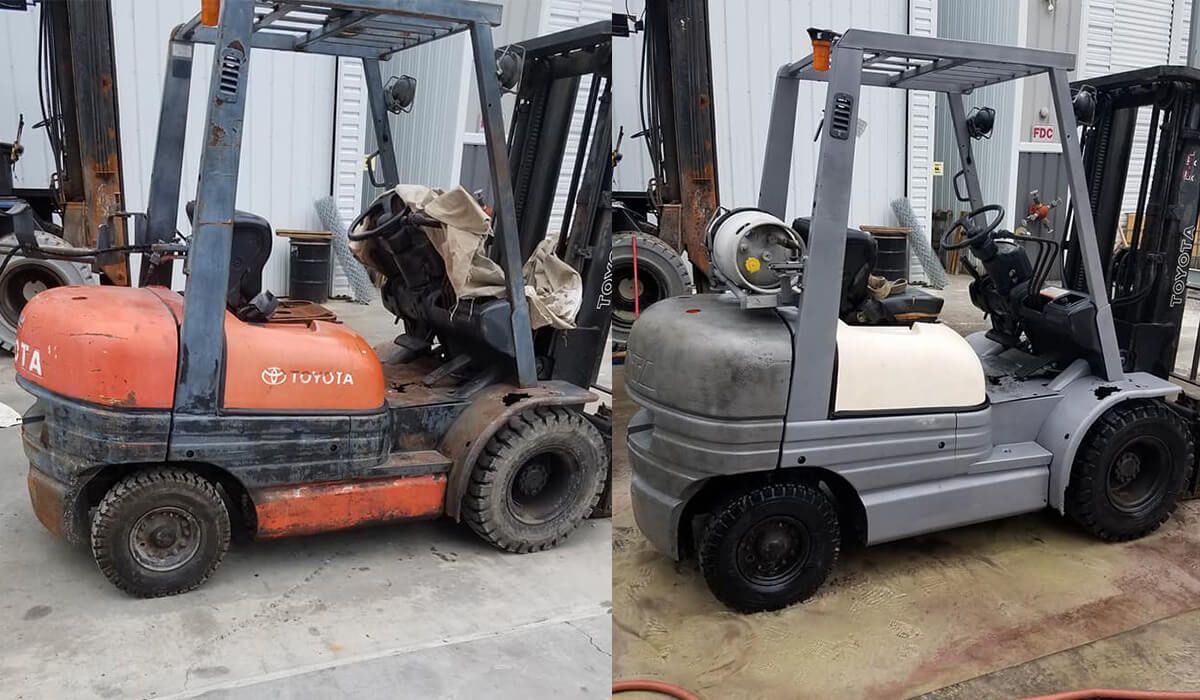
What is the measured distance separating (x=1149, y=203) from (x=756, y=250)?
7.40ft

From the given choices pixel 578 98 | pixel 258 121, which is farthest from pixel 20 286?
pixel 578 98

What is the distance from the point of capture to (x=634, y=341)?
353 cm

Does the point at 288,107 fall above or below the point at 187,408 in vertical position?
above

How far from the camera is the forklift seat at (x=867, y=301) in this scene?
361cm

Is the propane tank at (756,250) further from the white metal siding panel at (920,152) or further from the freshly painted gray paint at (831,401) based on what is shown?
the white metal siding panel at (920,152)

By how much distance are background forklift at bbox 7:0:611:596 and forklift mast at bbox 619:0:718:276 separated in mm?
2221

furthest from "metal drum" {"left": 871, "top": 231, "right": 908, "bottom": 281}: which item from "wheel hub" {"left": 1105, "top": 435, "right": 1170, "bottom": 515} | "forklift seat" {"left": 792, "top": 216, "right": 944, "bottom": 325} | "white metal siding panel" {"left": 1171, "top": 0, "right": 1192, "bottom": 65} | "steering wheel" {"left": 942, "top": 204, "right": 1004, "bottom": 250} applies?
"white metal siding panel" {"left": 1171, "top": 0, "right": 1192, "bottom": 65}

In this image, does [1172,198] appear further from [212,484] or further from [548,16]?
[548,16]

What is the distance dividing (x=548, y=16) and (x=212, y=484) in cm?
548

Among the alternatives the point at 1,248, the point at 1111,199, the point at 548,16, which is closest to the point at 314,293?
the point at 1,248

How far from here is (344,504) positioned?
372 centimetres

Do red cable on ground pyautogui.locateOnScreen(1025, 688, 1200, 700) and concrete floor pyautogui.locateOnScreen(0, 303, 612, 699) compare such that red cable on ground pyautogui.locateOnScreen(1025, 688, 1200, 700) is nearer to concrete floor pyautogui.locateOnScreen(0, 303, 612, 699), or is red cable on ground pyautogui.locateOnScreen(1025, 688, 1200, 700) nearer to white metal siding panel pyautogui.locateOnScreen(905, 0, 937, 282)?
concrete floor pyautogui.locateOnScreen(0, 303, 612, 699)

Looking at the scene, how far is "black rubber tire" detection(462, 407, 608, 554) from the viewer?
3912 millimetres

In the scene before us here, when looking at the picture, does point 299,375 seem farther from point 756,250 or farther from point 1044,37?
point 1044,37
